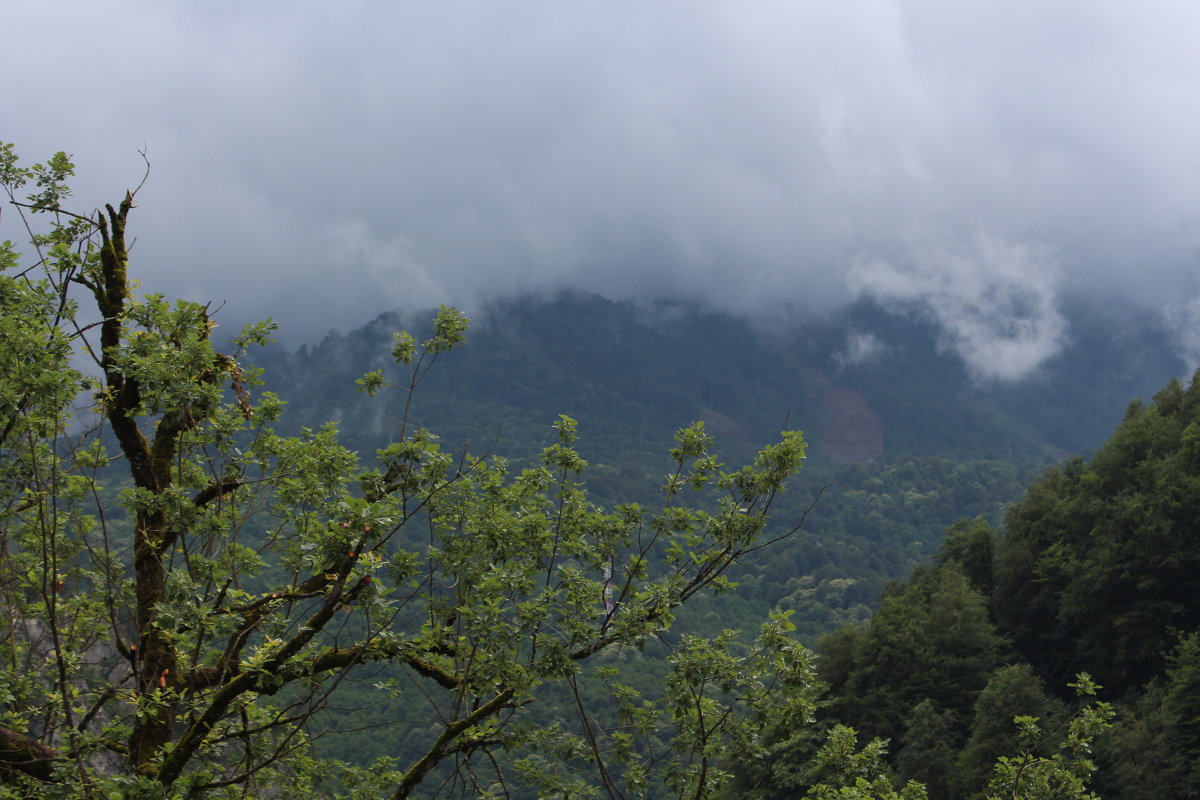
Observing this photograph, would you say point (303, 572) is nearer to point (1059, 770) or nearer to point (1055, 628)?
point (1059, 770)

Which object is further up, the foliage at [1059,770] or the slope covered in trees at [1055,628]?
the slope covered in trees at [1055,628]

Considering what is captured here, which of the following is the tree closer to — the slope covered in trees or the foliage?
the foliage

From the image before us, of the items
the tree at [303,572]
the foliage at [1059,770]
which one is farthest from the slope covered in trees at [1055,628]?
the tree at [303,572]

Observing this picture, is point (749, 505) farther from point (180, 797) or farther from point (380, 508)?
point (180, 797)

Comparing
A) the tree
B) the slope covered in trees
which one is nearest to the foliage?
the tree

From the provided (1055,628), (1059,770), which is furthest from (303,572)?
(1055,628)

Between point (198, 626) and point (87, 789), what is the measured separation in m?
1.53

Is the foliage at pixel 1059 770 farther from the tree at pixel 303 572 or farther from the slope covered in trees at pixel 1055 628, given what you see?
the slope covered in trees at pixel 1055 628

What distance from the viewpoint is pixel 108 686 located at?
33.1ft

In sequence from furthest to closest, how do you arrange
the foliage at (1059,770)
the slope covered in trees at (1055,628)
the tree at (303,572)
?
1. the slope covered in trees at (1055,628)
2. the foliage at (1059,770)
3. the tree at (303,572)

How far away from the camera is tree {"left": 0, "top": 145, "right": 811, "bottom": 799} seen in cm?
931

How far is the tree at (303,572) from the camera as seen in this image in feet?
30.6

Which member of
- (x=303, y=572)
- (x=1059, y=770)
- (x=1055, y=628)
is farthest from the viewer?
(x=1055, y=628)

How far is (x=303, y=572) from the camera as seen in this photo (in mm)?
10359
